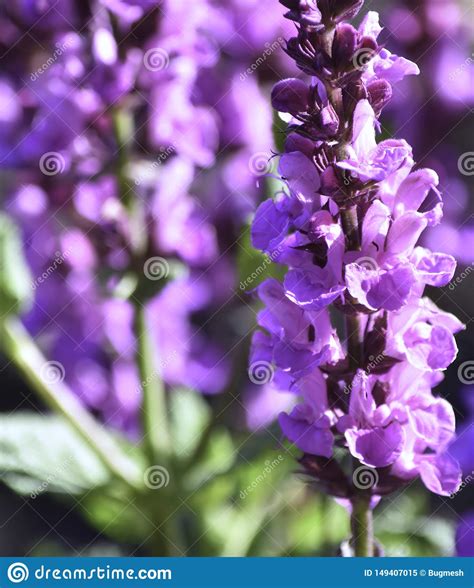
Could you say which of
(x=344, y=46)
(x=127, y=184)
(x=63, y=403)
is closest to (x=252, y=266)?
(x=127, y=184)

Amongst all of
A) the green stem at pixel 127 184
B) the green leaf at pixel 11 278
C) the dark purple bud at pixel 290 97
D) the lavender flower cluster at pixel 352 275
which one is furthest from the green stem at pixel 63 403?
the dark purple bud at pixel 290 97

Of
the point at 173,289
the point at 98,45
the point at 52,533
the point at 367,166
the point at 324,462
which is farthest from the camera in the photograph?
the point at 52,533

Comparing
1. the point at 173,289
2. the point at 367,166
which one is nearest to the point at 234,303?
the point at 173,289

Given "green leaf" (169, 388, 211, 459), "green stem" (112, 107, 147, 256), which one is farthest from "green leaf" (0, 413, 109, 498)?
"green stem" (112, 107, 147, 256)

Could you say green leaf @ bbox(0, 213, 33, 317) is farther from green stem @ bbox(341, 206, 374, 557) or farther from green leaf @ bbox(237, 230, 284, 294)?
green stem @ bbox(341, 206, 374, 557)

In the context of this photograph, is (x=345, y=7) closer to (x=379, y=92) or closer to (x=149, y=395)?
(x=379, y=92)

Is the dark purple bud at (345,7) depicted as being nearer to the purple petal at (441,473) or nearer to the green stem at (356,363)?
the green stem at (356,363)

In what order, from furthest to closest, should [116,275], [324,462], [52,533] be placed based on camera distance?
[52,533], [116,275], [324,462]

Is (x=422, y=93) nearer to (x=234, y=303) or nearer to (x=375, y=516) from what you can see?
(x=234, y=303)
